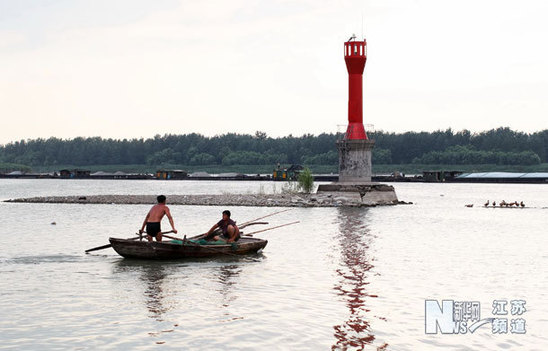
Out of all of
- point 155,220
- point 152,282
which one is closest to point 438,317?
point 152,282

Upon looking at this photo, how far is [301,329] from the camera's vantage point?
50.2ft

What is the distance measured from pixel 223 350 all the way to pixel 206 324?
212 cm

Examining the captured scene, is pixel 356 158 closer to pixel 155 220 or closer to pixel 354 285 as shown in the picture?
pixel 155 220

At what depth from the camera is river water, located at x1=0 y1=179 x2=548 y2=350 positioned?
47.5 ft

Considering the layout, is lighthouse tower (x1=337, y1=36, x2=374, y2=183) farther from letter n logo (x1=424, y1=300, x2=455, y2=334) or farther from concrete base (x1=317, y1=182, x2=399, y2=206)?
letter n logo (x1=424, y1=300, x2=455, y2=334)

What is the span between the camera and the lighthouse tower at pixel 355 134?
2606 inches

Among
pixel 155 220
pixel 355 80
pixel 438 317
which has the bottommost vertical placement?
pixel 438 317

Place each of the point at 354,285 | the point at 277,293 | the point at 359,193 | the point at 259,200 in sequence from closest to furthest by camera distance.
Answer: the point at 277,293, the point at 354,285, the point at 359,193, the point at 259,200

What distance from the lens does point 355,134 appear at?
2606 inches

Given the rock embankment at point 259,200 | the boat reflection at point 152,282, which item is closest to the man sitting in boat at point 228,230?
the boat reflection at point 152,282

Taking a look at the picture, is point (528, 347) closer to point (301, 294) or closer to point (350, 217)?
point (301, 294)

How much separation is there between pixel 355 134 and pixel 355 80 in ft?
16.8

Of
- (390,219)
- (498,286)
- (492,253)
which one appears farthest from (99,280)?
(390,219)

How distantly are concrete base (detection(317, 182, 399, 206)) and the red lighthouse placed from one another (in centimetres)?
462
